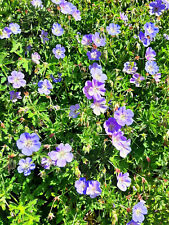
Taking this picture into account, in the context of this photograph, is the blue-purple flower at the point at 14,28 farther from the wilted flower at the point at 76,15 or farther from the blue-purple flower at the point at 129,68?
the blue-purple flower at the point at 129,68

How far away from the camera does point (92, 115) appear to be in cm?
291

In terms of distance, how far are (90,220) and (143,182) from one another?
0.75 meters

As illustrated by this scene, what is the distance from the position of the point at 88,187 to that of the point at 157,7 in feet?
9.11

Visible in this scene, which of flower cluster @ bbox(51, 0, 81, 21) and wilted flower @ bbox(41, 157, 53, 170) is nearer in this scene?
wilted flower @ bbox(41, 157, 53, 170)

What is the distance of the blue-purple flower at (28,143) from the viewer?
2598 millimetres

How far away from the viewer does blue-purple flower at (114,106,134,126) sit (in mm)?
2713

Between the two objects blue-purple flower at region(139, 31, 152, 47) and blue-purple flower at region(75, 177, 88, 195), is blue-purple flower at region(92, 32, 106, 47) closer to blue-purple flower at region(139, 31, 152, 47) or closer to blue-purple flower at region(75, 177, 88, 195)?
blue-purple flower at region(139, 31, 152, 47)

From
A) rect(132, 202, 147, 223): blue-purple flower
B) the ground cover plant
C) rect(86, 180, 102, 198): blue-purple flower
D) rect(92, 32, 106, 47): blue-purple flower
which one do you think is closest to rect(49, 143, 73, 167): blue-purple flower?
the ground cover plant

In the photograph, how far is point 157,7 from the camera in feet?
12.7

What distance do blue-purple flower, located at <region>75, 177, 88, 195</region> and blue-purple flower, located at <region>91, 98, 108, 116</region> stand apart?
2.31 feet

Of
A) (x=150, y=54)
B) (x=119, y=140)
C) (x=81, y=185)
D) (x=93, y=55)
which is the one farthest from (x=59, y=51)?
Result: (x=81, y=185)

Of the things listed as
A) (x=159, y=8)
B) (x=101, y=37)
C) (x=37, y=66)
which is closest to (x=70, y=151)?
(x=37, y=66)

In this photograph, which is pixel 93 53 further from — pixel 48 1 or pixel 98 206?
pixel 98 206

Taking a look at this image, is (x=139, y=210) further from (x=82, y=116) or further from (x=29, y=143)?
(x=29, y=143)
